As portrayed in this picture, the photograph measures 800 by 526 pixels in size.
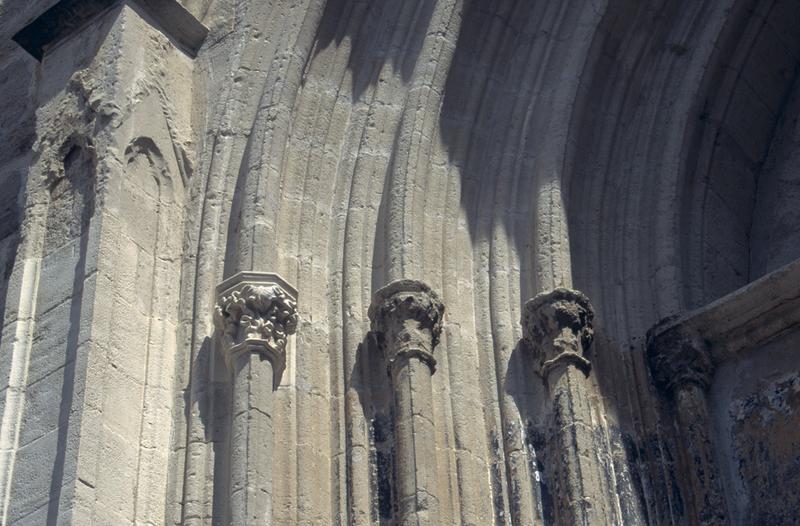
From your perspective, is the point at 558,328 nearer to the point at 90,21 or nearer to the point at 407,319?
the point at 407,319

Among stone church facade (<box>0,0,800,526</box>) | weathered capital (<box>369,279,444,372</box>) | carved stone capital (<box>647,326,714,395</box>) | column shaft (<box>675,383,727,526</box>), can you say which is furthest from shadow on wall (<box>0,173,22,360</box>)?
column shaft (<box>675,383,727,526</box>)

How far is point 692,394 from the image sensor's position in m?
7.98

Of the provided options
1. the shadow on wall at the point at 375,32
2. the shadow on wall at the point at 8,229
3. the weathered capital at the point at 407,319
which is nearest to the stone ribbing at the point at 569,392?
the weathered capital at the point at 407,319

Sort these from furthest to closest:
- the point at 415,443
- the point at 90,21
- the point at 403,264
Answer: the point at 90,21 → the point at 403,264 → the point at 415,443

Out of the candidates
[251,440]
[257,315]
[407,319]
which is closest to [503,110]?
[407,319]

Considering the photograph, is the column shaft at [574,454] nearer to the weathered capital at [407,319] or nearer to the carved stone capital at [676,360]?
the carved stone capital at [676,360]

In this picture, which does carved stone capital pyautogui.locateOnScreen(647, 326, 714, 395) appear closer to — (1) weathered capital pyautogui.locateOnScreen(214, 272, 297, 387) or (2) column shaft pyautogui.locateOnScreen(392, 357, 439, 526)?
(2) column shaft pyautogui.locateOnScreen(392, 357, 439, 526)

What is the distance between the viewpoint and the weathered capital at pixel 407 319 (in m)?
7.64

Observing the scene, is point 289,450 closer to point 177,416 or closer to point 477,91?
point 177,416

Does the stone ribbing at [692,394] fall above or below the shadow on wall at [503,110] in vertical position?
below

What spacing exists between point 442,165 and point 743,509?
2.24 meters

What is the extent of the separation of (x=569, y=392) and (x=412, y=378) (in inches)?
28.3

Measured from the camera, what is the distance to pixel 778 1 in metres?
9.43

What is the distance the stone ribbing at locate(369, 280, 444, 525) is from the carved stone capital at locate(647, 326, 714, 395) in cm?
107
